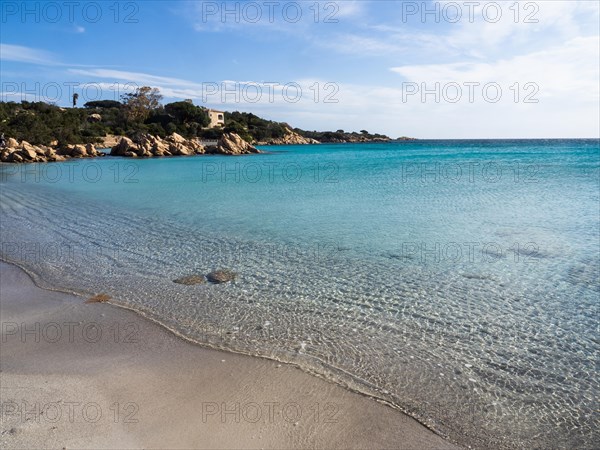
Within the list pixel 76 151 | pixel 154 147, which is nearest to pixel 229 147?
pixel 154 147

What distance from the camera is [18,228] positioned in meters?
13.8

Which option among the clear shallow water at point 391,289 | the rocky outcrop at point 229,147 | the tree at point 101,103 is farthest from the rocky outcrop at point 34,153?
the tree at point 101,103

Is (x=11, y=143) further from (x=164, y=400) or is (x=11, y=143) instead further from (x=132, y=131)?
(x=164, y=400)

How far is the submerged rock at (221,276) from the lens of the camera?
8555mm

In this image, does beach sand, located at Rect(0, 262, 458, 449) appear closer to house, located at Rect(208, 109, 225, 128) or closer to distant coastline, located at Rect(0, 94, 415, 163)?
distant coastline, located at Rect(0, 94, 415, 163)

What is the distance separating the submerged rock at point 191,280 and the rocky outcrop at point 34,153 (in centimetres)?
4752

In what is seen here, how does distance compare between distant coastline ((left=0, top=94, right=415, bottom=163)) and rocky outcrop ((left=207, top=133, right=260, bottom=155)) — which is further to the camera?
rocky outcrop ((left=207, top=133, right=260, bottom=155))

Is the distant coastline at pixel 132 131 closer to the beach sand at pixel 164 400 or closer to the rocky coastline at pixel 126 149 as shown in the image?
the rocky coastline at pixel 126 149

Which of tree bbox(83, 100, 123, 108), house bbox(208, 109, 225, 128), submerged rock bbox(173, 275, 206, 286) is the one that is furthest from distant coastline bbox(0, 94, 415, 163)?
submerged rock bbox(173, 275, 206, 286)

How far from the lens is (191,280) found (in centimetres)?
861

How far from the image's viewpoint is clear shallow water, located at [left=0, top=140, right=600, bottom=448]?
190 inches

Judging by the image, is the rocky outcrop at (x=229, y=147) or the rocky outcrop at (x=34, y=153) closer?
the rocky outcrop at (x=34, y=153)

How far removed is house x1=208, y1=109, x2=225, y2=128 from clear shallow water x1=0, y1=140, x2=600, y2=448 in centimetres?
8940

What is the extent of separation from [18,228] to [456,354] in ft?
46.0
